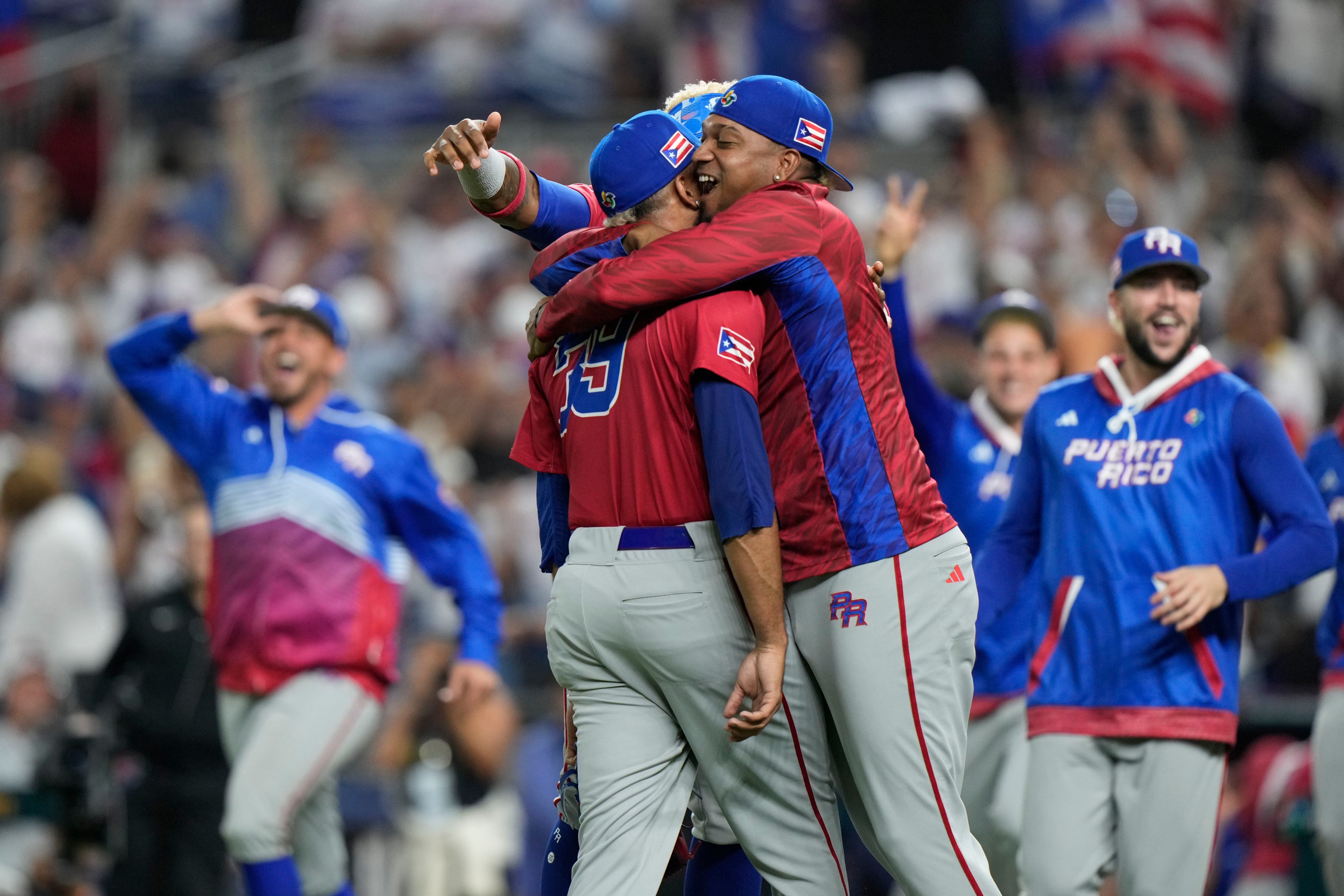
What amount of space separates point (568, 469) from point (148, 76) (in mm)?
13464

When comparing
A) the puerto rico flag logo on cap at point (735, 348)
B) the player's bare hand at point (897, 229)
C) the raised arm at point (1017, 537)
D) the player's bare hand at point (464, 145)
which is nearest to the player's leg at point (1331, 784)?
the raised arm at point (1017, 537)

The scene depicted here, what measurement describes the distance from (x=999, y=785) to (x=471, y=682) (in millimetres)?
2108

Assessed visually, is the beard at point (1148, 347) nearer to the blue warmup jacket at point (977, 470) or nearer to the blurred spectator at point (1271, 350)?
the blue warmup jacket at point (977, 470)

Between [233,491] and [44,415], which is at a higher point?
[44,415]

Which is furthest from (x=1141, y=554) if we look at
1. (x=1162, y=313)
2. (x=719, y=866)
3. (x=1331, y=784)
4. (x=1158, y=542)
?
(x=719, y=866)

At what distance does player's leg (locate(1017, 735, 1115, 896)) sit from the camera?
17.0ft

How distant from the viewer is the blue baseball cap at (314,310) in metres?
6.87

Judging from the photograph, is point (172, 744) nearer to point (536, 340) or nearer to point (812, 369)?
point (536, 340)

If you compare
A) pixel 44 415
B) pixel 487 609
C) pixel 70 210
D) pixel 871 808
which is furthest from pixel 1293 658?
pixel 70 210

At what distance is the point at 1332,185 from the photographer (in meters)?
13.0

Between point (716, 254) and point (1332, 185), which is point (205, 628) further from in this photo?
point (1332, 185)

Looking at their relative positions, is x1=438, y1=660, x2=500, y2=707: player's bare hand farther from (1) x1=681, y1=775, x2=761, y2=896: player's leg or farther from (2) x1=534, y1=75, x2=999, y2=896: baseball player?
(2) x1=534, y1=75, x2=999, y2=896: baseball player

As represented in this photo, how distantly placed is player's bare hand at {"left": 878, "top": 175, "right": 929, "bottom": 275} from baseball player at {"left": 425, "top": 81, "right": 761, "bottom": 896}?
104 cm

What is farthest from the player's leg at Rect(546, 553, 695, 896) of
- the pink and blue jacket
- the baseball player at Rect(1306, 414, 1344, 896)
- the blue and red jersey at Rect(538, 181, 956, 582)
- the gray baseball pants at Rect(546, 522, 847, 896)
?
the baseball player at Rect(1306, 414, 1344, 896)
